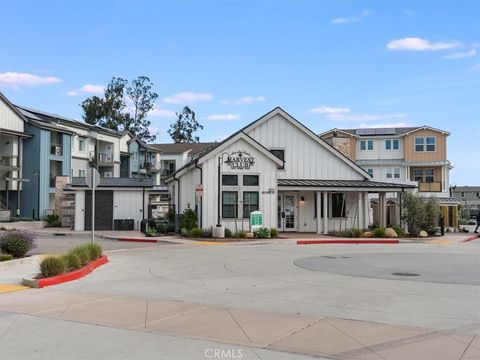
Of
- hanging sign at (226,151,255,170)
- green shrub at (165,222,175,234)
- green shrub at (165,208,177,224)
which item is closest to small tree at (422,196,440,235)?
hanging sign at (226,151,255,170)

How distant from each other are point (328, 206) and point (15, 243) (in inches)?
797

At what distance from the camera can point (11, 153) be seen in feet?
156

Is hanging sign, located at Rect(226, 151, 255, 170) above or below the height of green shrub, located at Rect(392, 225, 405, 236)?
above

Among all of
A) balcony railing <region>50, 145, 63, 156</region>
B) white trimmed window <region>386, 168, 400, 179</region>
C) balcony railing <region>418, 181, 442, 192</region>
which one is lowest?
balcony railing <region>418, 181, 442, 192</region>

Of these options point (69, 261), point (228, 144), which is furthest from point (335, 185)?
point (69, 261)

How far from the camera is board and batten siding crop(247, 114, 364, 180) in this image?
105ft

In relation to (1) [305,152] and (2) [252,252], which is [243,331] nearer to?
(2) [252,252]

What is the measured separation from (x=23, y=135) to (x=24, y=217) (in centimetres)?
734

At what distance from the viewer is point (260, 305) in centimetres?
925

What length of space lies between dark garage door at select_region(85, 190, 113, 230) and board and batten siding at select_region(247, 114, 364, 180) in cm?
1053

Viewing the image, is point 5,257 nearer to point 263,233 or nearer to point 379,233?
point 263,233

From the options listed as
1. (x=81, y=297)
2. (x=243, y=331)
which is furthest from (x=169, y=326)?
(x=81, y=297)

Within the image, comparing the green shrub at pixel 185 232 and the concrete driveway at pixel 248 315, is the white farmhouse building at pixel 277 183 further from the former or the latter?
the concrete driveway at pixel 248 315

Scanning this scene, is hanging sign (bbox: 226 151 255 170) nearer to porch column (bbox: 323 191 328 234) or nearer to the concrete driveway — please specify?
porch column (bbox: 323 191 328 234)
